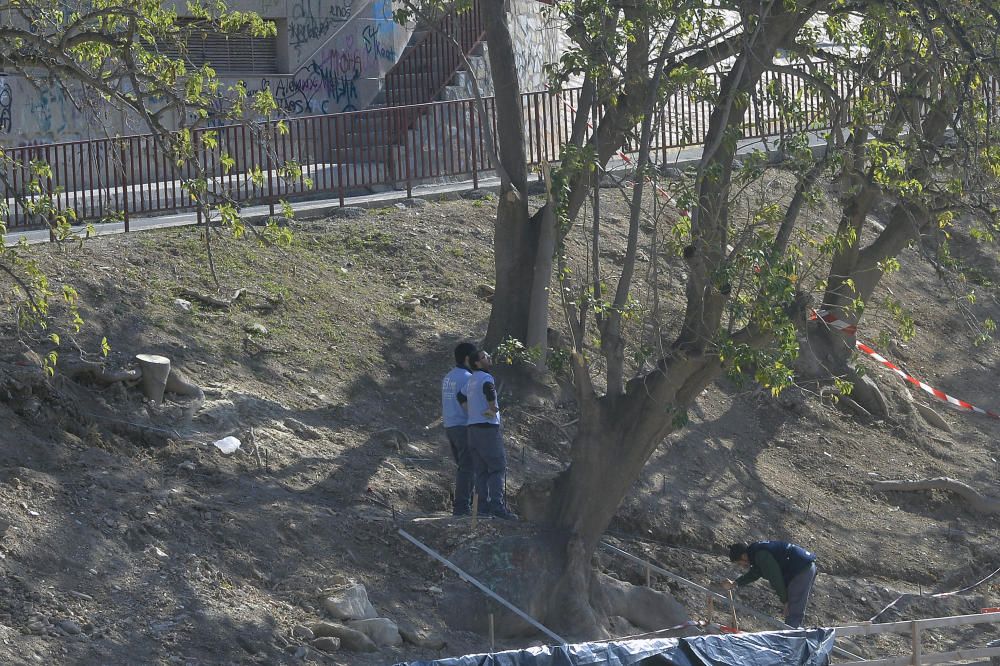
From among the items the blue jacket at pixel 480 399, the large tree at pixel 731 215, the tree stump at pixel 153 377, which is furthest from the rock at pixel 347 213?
the blue jacket at pixel 480 399

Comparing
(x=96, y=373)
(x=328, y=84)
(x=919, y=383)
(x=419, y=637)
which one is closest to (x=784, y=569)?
(x=419, y=637)

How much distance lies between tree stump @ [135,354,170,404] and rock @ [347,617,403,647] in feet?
10.1

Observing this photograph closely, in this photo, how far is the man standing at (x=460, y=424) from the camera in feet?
35.1

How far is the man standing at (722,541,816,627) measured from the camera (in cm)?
1025

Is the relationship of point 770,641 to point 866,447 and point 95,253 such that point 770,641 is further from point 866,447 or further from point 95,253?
point 95,253

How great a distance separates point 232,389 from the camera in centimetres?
1162

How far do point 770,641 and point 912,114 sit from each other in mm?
5121

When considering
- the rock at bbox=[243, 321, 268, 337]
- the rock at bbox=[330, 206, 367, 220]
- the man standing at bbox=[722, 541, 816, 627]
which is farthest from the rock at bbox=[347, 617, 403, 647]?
the rock at bbox=[330, 206, 367, 220]

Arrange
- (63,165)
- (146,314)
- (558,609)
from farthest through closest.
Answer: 1. (63,165)
2. (146,314)
3. (558,609)

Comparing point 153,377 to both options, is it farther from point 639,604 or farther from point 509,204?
point 639,604

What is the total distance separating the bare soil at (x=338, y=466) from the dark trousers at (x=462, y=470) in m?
0.38

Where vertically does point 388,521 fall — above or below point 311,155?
below

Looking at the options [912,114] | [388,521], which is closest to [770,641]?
[388,521]

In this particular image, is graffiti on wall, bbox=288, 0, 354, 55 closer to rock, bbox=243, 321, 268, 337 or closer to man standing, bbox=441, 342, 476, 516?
rock, bbox=243, 321, 268, 337
